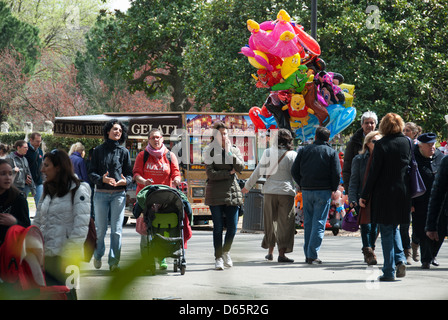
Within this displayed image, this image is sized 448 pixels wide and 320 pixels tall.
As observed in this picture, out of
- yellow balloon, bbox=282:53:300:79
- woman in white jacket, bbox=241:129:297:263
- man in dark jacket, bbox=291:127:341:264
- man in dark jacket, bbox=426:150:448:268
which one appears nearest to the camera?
man in dark jacket, bbox=426:150:448:268

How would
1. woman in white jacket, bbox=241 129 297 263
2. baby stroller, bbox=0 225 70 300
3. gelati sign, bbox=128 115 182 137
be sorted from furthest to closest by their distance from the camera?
gelati sign, bbox=128 115 182 137, woman in white jacket, bbox=241 129 297 263, baby stroller, bbox=0 225 70 300

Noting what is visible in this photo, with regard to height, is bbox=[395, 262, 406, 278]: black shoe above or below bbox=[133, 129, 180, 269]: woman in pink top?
below

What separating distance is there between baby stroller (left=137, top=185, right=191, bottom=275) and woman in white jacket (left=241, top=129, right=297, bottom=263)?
150cm

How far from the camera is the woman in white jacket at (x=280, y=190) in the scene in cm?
1012

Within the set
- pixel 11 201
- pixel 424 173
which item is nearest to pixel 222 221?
pixel 424 173

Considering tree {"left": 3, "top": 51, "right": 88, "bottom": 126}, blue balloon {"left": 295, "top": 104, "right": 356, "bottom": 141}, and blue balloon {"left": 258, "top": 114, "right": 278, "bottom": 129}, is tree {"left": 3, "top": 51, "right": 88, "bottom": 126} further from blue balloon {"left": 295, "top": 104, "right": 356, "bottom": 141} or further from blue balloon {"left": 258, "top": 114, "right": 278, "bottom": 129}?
blue balloon {"left": 295, "top": 104, "right": 356, "bottom": 141}

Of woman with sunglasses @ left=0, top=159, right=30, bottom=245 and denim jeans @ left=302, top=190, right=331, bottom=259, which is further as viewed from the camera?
denim jeans @ left=302, top=190, right=331, bottom=259

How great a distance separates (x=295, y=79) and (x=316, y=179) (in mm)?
5665

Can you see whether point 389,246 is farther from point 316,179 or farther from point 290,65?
point 290,65

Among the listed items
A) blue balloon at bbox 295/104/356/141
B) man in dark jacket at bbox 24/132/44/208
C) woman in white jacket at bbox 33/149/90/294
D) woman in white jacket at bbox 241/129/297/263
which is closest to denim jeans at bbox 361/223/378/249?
woman in white jacket at bbox 241/129/297/263

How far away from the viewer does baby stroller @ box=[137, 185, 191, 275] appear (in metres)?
8.67

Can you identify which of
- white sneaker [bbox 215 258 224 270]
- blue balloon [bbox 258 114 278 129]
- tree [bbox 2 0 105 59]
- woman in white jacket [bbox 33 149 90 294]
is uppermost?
tree [bbox 2 0 105 59]
